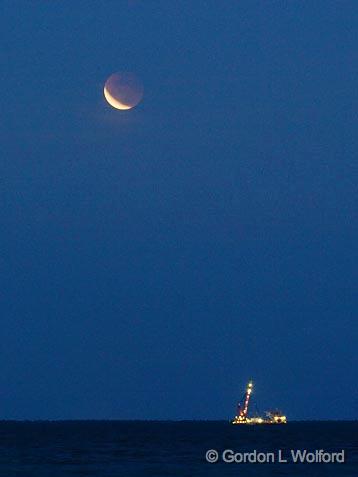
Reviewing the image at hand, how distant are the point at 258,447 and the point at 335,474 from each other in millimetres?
54966

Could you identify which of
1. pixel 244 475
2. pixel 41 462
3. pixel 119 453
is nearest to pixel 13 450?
pixel 119 453

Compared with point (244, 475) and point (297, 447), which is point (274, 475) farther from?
point (297, 447)

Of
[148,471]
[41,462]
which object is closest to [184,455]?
[41,462]

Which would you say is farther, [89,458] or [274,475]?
[89,458]

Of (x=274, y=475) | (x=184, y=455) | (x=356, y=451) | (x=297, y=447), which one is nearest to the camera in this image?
(x=274, y=475)

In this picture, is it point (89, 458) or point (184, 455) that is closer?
point (89, 458)

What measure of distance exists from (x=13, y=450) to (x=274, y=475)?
57203 mm

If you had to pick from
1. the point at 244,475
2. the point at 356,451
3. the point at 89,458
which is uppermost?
the point at 356,451

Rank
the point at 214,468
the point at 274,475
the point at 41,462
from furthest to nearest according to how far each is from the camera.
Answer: the point at 41,462, the point at 214,468, the point at 274,475

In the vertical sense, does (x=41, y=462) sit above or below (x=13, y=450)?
below

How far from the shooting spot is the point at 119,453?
156250mm

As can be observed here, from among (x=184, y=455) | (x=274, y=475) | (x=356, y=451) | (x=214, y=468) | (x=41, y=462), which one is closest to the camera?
(x=274, y=475)

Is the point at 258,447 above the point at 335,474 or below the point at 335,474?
above

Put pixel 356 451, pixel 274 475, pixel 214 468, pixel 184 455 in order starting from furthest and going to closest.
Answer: pixel 356 451, pixel 184 455, pixel 214 468, pixel 274 475
